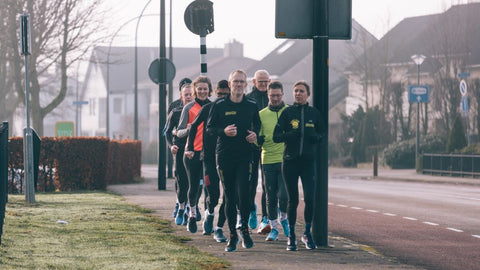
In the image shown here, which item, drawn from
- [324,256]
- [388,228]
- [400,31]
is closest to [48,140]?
[388,228]

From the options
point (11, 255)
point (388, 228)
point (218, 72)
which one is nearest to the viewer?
point (11, 255)

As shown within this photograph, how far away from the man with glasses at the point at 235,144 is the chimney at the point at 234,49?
3252 inches

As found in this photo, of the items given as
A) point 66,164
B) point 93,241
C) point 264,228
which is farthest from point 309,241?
point 66,164

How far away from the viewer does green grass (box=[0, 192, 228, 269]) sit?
29.3 ft

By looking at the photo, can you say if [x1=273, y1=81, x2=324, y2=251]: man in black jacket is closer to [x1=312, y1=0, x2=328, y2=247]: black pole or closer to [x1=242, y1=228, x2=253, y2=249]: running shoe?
[x1=312, y1=0, x2=328, y2=247]: black pole

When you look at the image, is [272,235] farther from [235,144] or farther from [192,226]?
[235,144]

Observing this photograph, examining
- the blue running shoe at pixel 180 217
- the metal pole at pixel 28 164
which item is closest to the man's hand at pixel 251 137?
the blue running shoe at pixel 180 217

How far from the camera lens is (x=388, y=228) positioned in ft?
46.2

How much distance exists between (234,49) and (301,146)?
272 feet

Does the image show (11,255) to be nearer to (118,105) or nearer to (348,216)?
(348,216)

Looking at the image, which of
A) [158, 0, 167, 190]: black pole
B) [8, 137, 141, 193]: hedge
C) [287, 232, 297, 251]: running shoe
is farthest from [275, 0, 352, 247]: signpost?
[158, 0, 167, 190]: black pole

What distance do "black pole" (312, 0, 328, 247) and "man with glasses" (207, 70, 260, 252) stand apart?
0.81 meters

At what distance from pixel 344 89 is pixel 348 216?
5592cm

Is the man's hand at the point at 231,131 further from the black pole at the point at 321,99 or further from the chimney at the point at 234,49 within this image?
the chimney at the point at 234,49
